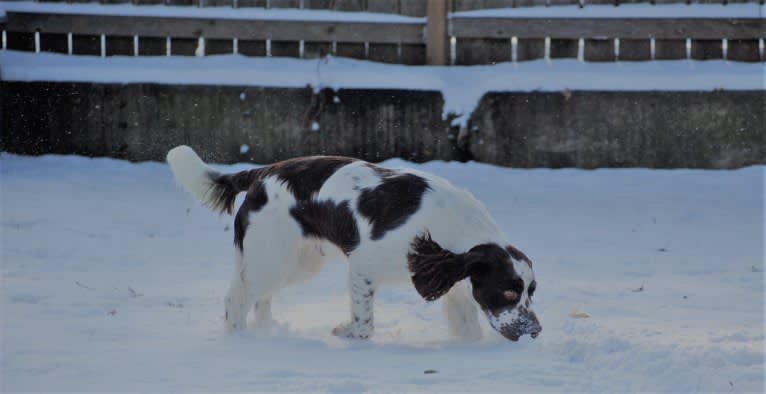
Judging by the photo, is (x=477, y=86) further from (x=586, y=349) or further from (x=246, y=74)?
(x=586, y=349)

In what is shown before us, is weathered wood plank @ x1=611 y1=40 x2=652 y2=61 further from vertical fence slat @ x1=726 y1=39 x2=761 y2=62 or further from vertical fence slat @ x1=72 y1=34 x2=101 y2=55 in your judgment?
vertical fence slat @ x1=72 y1=34 x2=101 y2=55

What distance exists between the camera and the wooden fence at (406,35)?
374 inches

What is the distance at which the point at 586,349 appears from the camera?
14.6ft

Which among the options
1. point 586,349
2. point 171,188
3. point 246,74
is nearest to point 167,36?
point 246,74

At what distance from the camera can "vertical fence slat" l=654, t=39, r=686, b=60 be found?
31.4 ft

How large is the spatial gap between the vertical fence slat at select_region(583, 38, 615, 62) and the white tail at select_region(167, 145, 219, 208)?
5.07m

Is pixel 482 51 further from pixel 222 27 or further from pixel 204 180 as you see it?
pixel 204 180

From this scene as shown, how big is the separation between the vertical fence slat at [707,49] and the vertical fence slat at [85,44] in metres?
5.26

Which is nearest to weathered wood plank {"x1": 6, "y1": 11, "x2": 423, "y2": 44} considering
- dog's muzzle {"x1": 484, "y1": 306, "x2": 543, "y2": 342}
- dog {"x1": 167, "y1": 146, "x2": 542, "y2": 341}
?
dog {"x1": 167, "y1": 146, "x2": 542, "y2": 341}

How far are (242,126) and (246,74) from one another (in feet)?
1.46

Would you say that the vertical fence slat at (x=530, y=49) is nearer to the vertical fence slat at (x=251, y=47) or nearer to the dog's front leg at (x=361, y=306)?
the vertical fence slat at (x=251, y=47)

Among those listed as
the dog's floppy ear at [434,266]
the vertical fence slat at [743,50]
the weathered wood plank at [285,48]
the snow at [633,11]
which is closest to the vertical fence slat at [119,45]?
the weathered wood plank at [285,48]

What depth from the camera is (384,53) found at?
975 cm

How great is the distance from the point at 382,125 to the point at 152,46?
7.32ft
